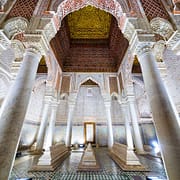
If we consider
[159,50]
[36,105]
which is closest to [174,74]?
[159,50]

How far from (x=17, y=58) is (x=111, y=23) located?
6.24 meters

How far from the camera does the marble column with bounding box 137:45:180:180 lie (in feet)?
7.14

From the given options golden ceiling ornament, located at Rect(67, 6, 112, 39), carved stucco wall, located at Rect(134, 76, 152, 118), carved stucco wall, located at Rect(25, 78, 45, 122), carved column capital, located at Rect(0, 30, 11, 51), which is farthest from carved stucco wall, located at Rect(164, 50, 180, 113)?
carved stucco wall, located at Rect(25, 78, 45, 122)

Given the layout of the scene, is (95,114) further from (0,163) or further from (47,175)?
(0,163)

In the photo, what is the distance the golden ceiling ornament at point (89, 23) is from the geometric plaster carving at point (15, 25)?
16.5ft

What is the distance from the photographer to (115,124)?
13344mm

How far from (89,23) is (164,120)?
8.16m

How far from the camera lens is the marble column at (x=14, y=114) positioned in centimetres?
214

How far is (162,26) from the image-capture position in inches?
153

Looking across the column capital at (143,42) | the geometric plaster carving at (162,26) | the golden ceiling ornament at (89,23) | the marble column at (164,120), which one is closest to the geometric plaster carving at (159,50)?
the geometric plaster carving at (162,26)

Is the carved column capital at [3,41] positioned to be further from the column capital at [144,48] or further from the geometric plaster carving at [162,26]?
the geometric plaster carving at [162,26]

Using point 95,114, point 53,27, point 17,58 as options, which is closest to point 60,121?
point 95,114

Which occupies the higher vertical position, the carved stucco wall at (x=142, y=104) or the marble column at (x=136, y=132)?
the carved stucco wall at (x=142, y=104)

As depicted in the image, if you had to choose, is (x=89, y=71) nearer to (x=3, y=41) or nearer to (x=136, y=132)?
(x=136, y=132)
